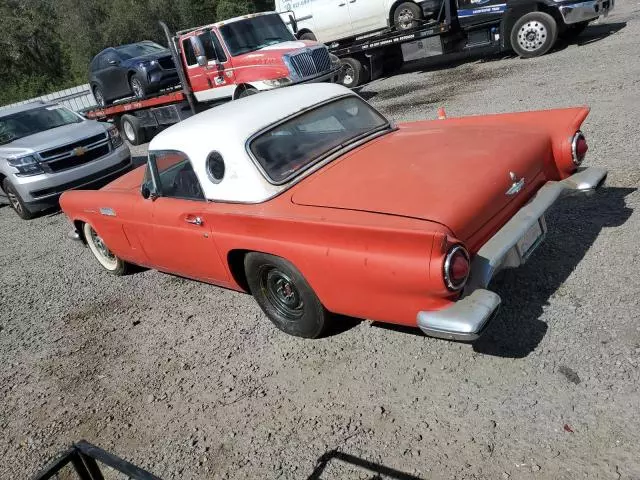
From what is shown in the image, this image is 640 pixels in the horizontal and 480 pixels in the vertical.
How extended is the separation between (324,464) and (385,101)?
9.70 metres

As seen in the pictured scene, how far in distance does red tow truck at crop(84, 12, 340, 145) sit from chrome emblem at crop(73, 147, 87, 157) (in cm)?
312

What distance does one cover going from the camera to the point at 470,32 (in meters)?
12.5

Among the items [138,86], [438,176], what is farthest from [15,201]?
[438,176]

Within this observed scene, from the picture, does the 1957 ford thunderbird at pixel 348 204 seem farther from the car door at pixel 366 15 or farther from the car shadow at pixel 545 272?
the car door at pixel 366 15

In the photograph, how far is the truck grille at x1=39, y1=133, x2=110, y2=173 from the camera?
28.1 ft

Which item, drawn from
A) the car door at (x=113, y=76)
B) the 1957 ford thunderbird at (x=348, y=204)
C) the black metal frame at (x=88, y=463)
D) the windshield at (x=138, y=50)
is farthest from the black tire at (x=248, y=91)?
the black metal frame at (x=88, y=463)

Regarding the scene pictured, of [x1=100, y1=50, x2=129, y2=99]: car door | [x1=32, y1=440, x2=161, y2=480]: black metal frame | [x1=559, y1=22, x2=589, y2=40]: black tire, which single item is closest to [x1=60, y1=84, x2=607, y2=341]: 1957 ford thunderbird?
[x1=32, y1=440, x2=161, y2=480]: black metal frame

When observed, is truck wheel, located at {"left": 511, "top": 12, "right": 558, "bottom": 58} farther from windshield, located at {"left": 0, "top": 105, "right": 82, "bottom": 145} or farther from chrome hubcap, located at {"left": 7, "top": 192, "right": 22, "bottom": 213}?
chrome hubcap, located at {"left": 7, "top": 192, "right": 22, "bottom": 213}

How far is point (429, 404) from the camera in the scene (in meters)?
2.93

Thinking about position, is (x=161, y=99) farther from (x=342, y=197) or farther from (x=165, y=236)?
(x=342, y=197)

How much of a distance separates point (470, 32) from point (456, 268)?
37.2 ft

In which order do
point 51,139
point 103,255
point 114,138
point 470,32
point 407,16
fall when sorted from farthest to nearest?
point 407,16 → point 470,32 → point 114,138 → point 51,139 → point 103,255

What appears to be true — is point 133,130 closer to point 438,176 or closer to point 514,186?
point 438,176

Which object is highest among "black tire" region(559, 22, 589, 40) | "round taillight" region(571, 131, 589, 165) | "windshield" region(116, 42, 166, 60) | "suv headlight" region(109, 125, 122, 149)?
"windshield" region(116, 42, 166, 60)
